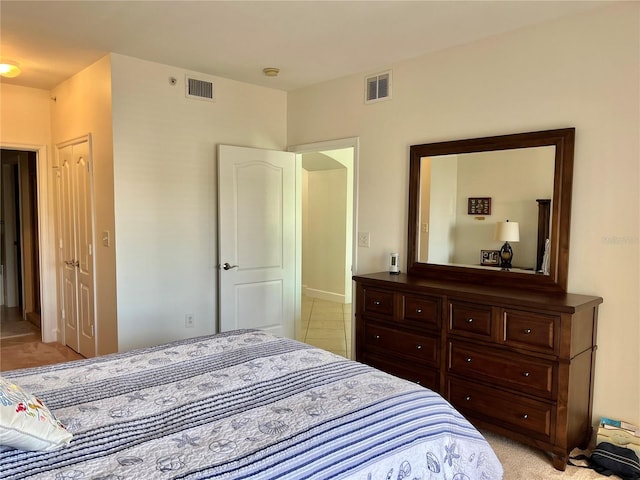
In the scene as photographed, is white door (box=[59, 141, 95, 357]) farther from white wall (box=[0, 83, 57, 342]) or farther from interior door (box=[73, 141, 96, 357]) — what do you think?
white wall (box=[0, 83, 57, 342])

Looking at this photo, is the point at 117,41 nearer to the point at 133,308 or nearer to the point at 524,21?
the point at 133,308

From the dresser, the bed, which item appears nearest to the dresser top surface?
the dresser

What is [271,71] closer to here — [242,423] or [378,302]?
[378,302]

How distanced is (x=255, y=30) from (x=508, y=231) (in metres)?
2.12

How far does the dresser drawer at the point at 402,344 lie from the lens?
9.99ft

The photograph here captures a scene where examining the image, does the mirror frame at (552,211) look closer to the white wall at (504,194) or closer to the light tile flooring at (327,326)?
the white wall at (504,194)

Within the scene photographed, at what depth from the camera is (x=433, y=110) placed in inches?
137

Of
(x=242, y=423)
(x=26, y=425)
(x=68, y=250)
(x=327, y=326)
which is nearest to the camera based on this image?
(x=26, y=425)

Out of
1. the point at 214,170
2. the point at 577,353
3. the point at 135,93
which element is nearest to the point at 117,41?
the point at 135,93

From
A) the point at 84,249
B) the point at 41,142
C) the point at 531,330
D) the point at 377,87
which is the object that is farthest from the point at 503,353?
the point at 41,142

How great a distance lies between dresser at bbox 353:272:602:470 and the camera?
2.52 meters

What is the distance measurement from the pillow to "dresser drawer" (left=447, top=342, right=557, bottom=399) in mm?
2216

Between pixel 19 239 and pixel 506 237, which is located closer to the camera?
pixel 506 237

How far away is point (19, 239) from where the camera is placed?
20.4 feet
